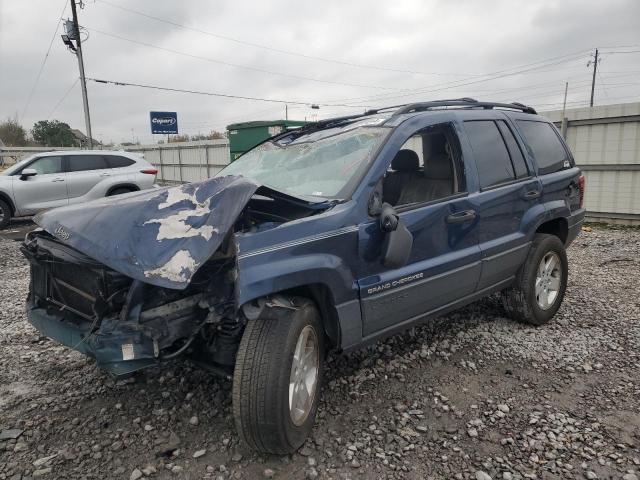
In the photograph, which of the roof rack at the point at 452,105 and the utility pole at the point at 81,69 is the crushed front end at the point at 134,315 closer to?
the roof rack at the point at 452,105

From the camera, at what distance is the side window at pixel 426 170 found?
11.1ft

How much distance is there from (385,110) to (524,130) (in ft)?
4.54

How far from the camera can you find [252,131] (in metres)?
12.3

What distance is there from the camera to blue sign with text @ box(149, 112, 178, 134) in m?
23.0

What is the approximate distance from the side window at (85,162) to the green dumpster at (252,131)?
3.13 m

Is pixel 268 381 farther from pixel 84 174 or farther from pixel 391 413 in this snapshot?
pixel 84 174

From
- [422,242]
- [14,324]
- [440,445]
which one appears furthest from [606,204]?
[14,324]

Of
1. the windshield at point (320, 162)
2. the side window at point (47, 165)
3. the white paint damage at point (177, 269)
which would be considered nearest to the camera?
the white paint damage at point (177, 269)

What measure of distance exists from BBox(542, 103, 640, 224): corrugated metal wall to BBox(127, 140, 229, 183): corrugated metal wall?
10448mm

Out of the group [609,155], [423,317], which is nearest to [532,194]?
[423,317]

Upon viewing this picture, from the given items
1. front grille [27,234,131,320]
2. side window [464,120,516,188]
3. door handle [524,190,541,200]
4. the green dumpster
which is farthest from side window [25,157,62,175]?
door handle [524,190,541,200]

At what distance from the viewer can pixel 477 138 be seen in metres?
3.61

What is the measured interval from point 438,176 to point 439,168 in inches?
2.9

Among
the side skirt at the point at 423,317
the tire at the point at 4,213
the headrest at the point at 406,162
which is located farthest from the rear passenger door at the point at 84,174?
the side skirt at the point at 423,317
